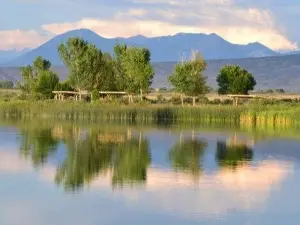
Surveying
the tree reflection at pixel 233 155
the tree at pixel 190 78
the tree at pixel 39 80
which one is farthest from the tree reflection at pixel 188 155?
the tree at pixel 39 80

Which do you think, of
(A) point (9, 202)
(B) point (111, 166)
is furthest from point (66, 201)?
(B) point (111, 166)

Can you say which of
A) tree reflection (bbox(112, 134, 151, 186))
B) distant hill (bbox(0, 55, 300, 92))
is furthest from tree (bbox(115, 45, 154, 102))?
distant hill (bbox(0, 55, 300, 92))

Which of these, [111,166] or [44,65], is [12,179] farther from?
[44,65]

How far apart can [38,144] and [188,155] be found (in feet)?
21.2

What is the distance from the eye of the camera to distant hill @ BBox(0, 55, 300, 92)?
6845 inches

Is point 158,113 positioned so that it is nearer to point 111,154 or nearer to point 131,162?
point 111,154

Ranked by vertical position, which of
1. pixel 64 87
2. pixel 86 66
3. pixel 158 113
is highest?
pixel 86 66

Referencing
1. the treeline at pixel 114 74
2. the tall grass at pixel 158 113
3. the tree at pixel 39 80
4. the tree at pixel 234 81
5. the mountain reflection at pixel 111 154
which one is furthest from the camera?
the tree at pixel 234 81

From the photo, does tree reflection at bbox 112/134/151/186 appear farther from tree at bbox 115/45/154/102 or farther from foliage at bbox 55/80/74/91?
foliage at bbox 55/80/74/91

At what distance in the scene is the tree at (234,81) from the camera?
67562 millimetres

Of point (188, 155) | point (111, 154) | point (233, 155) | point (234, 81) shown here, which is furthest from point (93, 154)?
point (234, 81)

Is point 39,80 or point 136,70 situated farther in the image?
point 39,80

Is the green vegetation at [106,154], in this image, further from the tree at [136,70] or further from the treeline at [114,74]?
the tree at [136,70]

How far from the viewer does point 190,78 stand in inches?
2315
